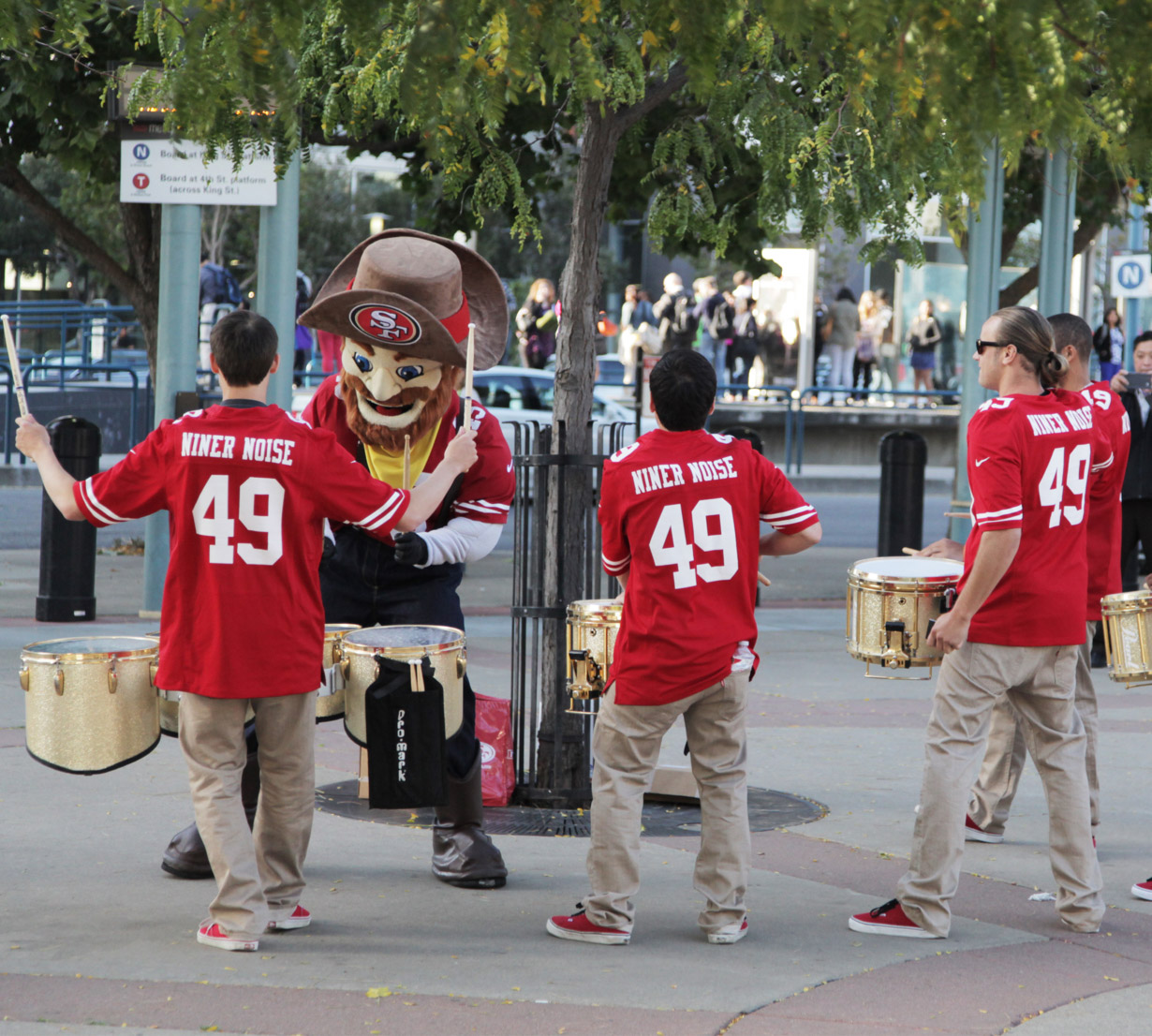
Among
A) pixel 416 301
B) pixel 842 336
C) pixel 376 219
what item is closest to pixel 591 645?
pixel 416 301

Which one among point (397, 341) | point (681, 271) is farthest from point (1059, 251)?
point (681, 271)

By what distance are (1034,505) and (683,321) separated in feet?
64.9

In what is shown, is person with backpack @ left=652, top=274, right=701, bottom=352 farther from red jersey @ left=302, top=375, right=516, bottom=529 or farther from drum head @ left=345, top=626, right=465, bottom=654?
drum head @ left=345, top=626, right=465, bottom=654

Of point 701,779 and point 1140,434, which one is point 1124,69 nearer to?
point 701,779

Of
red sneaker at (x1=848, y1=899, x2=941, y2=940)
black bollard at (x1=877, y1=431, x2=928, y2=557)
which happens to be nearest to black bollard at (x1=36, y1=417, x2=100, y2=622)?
black bollard at (x1=877, y1=431, x2=928, y2=557)

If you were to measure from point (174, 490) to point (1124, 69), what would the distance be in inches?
103

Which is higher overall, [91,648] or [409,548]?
[409,548]

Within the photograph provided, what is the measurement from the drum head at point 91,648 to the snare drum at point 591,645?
52.0 inches

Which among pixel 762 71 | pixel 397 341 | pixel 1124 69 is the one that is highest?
pixel 762 71

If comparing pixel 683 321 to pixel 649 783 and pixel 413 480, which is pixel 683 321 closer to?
pixel 413 480

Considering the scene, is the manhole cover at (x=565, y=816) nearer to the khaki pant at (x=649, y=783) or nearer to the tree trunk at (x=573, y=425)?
the tree trunk at (x=573, y=425)

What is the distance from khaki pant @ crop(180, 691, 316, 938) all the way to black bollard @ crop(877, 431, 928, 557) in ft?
26.9

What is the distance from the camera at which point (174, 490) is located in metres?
4.60

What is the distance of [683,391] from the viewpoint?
15.7 feet
